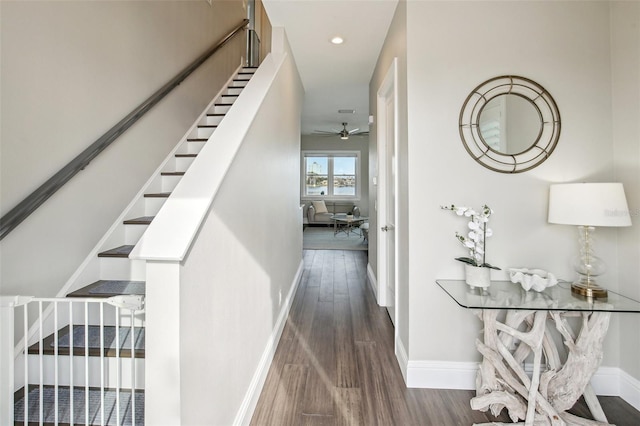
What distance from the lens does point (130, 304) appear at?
1.01 m

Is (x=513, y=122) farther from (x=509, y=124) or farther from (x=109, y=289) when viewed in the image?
(x=109, y=289)

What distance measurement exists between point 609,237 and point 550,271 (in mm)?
415

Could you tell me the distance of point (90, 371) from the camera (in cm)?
143

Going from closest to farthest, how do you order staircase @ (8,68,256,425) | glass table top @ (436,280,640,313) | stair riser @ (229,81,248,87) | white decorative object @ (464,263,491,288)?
staircase @ (8,68,256,425) < glass table top @ (436,280,640,313) < white decorative object @ (464,263,491,288) < stair riser @ (229,81,248,87)

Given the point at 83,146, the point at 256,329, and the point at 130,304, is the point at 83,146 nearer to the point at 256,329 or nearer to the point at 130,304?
the point at 130,304

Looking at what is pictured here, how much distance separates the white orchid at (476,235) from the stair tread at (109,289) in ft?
6.22

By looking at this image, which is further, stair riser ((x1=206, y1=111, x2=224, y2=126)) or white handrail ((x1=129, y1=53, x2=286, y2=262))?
stair riser ((x1=206, y1=111, x2=224, y2=126))

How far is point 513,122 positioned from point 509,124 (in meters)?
0.03

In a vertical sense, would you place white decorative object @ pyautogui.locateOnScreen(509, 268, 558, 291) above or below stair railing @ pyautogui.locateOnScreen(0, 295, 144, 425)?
above

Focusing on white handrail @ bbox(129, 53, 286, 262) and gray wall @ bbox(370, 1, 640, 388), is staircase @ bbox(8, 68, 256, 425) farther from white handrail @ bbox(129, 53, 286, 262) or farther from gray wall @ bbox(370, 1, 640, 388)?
gray wall @ bbox(370, 1, 640, 388)

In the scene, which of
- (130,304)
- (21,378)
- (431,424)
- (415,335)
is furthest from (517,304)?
(21,378)

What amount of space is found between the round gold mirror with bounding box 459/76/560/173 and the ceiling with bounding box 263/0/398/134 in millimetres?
1101

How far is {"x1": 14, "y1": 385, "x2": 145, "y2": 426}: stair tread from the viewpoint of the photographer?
1.24m

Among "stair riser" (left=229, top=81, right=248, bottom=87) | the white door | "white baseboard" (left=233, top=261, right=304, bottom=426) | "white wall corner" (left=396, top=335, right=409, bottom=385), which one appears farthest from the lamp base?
"stair riser" (left=229, top=81, right=248, bottom=87)
